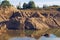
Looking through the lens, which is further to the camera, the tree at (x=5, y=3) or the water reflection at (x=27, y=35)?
the tree at (x=5, y=3)

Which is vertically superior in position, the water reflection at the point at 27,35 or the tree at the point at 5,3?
the water reflection at the point at 27,35

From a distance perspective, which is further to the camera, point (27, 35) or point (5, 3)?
point (5, 3)

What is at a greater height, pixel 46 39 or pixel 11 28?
pixel 46 39

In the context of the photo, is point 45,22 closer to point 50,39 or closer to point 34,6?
point 34,6

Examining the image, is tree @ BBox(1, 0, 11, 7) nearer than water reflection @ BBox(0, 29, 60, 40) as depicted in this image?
No

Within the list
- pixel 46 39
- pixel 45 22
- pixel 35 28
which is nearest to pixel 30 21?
pixel 35 28

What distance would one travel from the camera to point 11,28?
226 feet

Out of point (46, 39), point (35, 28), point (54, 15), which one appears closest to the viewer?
point (46, 39)

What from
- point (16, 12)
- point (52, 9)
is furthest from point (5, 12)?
point (52, 9)

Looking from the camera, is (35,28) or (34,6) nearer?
(35,28)

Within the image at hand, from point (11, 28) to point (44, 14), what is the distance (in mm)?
20718

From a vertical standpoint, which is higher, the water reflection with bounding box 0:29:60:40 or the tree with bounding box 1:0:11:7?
the water reflection with bounding box 0:29:60:40

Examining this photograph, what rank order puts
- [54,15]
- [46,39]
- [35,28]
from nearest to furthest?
[46,39] < [35,28] < [54,15]

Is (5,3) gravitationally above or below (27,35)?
below
